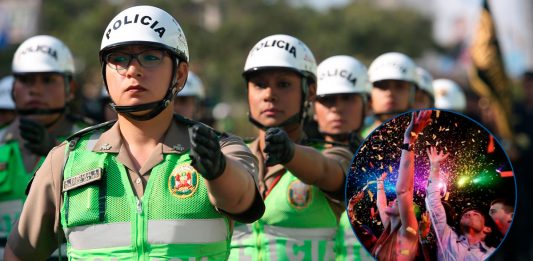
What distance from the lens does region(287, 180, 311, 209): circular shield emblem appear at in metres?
7.12

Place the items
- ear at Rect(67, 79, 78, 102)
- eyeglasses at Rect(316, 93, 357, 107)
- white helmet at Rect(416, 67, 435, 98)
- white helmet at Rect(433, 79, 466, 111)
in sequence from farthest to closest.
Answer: white helmet at Rect(433, 79, 466, 111), white helmet at Rect(416, 67, 435, 98), ear at Rect(67, 79, 78, 102), eyeglasses at Rect(316, 93, 357, 107)

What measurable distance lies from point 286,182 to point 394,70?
3770 mm

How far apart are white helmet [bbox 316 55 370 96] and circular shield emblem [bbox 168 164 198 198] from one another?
4.04 metres

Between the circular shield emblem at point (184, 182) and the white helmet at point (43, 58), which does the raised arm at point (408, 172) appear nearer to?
the circular shield emblem at point (184, 182)

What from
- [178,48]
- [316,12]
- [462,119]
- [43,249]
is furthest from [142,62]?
[316,12]

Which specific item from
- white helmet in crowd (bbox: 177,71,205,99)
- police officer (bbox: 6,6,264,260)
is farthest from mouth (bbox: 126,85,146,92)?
white helmet in crowd (bbox: 177,71,205,99)

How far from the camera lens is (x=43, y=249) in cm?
537

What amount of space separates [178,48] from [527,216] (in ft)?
39.2

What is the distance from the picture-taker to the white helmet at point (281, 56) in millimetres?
7508

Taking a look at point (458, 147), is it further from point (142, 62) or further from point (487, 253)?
point (142, 62)

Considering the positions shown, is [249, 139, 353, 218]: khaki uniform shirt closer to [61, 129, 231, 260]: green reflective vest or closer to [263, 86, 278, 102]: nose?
[263, 86, 278, 102]: nose

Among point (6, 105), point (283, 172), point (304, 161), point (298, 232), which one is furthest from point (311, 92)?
point (6, 105)

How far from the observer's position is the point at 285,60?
7.53 meters

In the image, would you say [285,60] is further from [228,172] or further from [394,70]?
[394,70]
